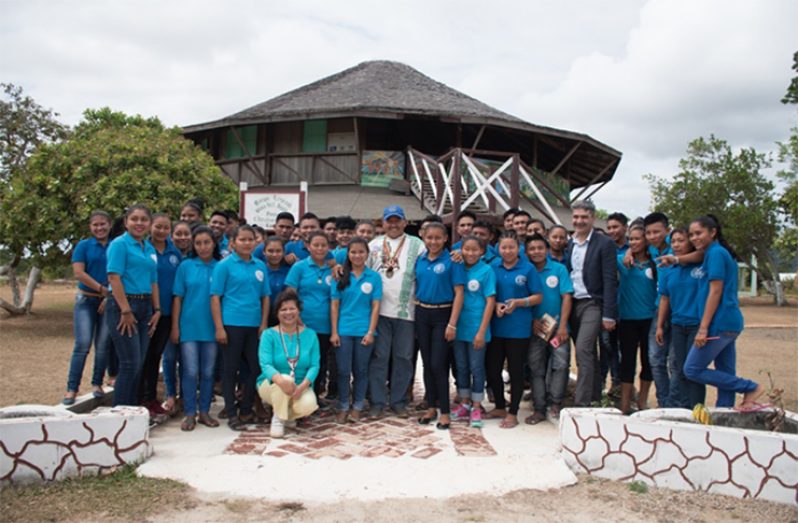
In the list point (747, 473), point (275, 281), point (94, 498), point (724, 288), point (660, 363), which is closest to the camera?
point (94, 498)

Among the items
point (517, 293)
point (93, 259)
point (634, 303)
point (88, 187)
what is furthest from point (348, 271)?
point (88, 187)

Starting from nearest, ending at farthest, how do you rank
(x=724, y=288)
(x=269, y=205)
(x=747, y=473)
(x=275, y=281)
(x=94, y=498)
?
(x=94, y=498) → (x=747, y=473) → (x=724, y=288) → (x=275, y=281) → (x=269, y=205)

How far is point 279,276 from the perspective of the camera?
5574 mm

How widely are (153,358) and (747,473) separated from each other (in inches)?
175

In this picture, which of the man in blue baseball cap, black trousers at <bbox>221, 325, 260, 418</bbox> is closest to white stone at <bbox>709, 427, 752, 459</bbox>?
the man in blue baseball cap

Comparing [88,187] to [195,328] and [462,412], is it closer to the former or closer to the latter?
[195,328]

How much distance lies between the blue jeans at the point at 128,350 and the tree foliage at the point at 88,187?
642 cm

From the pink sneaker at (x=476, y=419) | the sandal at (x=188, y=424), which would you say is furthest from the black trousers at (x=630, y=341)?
the sandal at (x=188, y=424)

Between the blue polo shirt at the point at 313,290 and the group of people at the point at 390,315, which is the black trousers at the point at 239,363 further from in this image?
the blue polo shirt at the point at 313,290

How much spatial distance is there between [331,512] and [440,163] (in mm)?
10801

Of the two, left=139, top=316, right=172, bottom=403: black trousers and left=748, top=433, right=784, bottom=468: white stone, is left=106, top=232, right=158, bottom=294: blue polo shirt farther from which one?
left=748, top=433, right=784, bottom=468: white stone

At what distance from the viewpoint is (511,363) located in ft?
17.2

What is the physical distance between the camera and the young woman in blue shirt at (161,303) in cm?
512

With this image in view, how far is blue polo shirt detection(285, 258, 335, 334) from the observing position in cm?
530
